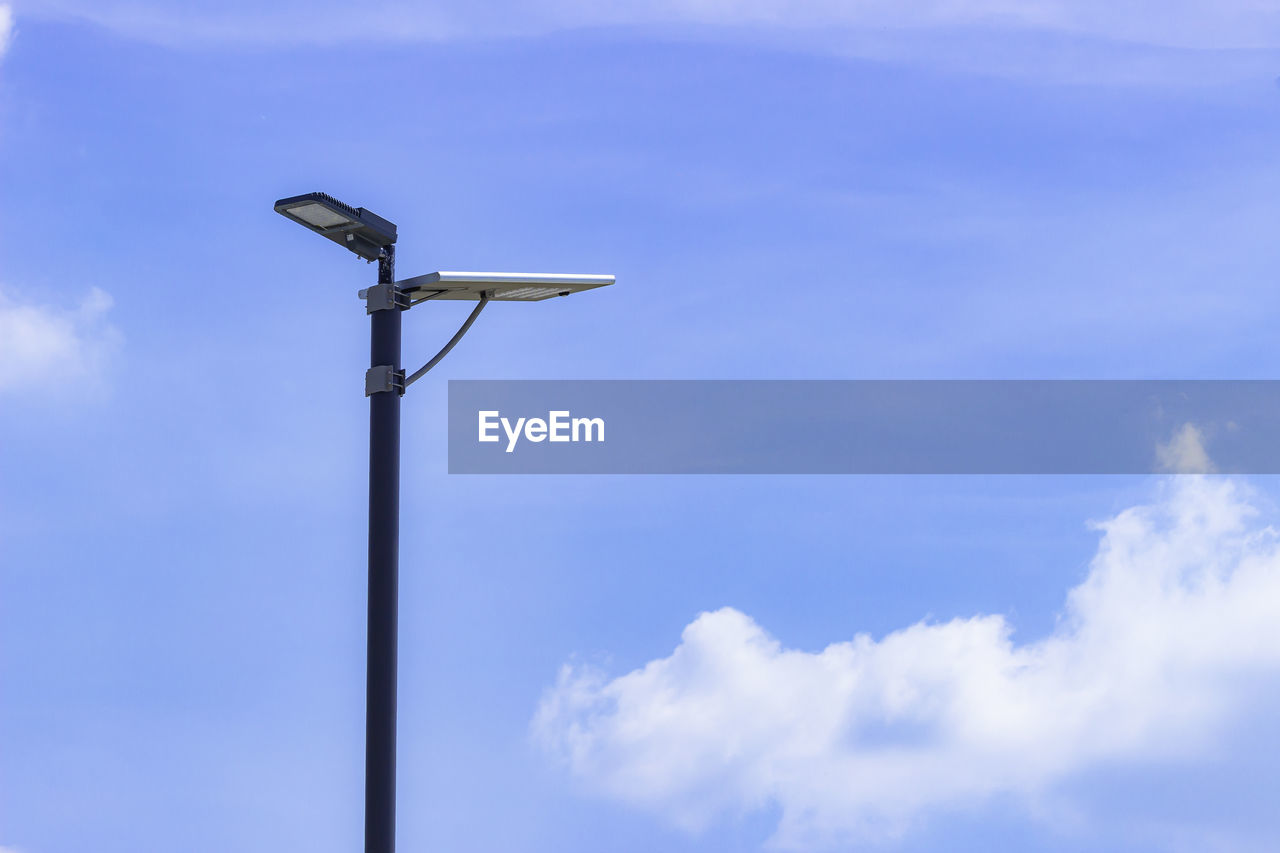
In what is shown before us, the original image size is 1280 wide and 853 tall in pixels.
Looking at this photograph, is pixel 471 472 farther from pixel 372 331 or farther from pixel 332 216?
pixel 332 216

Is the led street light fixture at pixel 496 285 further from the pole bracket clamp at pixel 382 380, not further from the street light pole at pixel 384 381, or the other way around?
the pole bracket clamp at pixel 382 380

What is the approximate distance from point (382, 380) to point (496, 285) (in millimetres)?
1056

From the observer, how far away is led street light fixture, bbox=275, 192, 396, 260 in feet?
31.3

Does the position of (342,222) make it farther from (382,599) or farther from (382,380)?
(382,599)

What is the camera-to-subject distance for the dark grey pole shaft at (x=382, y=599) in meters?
9.48

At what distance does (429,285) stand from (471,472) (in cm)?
163

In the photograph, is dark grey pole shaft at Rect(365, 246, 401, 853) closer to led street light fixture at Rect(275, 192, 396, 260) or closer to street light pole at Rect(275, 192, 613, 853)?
street light pole at Rect(275, 192, 613, 853)

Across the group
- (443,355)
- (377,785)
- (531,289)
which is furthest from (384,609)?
(531,289)

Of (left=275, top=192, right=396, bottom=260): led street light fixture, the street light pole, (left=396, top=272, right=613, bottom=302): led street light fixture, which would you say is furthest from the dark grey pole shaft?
(left=275, top=192, right=396, bottom=260): led street light fixture

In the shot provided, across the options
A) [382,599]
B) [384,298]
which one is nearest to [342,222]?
[384,298]

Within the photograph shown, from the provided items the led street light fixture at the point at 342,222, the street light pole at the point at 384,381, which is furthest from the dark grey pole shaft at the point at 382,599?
the led street light fixture at the point at 342,222

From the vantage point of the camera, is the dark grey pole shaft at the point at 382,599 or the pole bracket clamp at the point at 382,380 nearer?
the dark grey pole shaft at the point at 382,599

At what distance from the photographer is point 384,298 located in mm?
10086

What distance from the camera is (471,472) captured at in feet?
35.7
